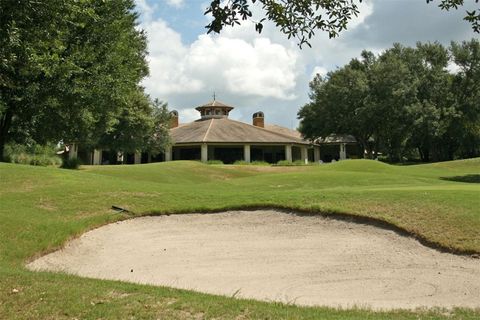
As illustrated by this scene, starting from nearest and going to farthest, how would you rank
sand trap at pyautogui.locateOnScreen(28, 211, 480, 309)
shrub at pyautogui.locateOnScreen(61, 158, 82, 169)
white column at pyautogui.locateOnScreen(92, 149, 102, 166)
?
sand trap at pyautogui.locateOnScreen(28, 211, 480, 309) < shrub at pyautogui.locateOnScreen(61, 158, 82, 169) < white column at pyautogui.locateOnScreen(92, 149, 102, 166)

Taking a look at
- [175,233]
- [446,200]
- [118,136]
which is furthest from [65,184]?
[118,136]

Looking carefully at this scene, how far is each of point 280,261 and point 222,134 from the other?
50200 millimetres

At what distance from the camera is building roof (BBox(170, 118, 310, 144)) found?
2357 inches

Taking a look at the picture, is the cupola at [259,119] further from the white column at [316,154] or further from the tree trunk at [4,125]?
the tree trunk at [4,125]

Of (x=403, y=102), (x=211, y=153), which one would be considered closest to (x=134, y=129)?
(x=211, y=153)

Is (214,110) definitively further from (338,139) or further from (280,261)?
(280,261)

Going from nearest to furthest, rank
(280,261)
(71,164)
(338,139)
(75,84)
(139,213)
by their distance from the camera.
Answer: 1. (280,261)
2. (139,213)
3. (75,84)
4. (71,164)
5. (338,139)

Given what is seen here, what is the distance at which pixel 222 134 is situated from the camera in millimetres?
61719

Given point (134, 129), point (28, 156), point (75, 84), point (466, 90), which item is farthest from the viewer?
point (466, 90)

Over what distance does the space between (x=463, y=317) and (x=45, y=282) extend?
6559 millimetres

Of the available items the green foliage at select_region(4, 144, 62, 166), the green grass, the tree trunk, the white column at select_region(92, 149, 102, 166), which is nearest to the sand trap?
the green grass

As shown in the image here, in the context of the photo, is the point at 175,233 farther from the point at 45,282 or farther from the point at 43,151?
the point at 43,151

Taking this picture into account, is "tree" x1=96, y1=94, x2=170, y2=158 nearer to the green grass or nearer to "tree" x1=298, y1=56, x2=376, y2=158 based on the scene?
"tree" x1=298, y1=56, x2=376, y2=158

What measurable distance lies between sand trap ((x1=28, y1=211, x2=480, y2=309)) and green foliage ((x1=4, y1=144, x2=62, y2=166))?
21.4 metres
